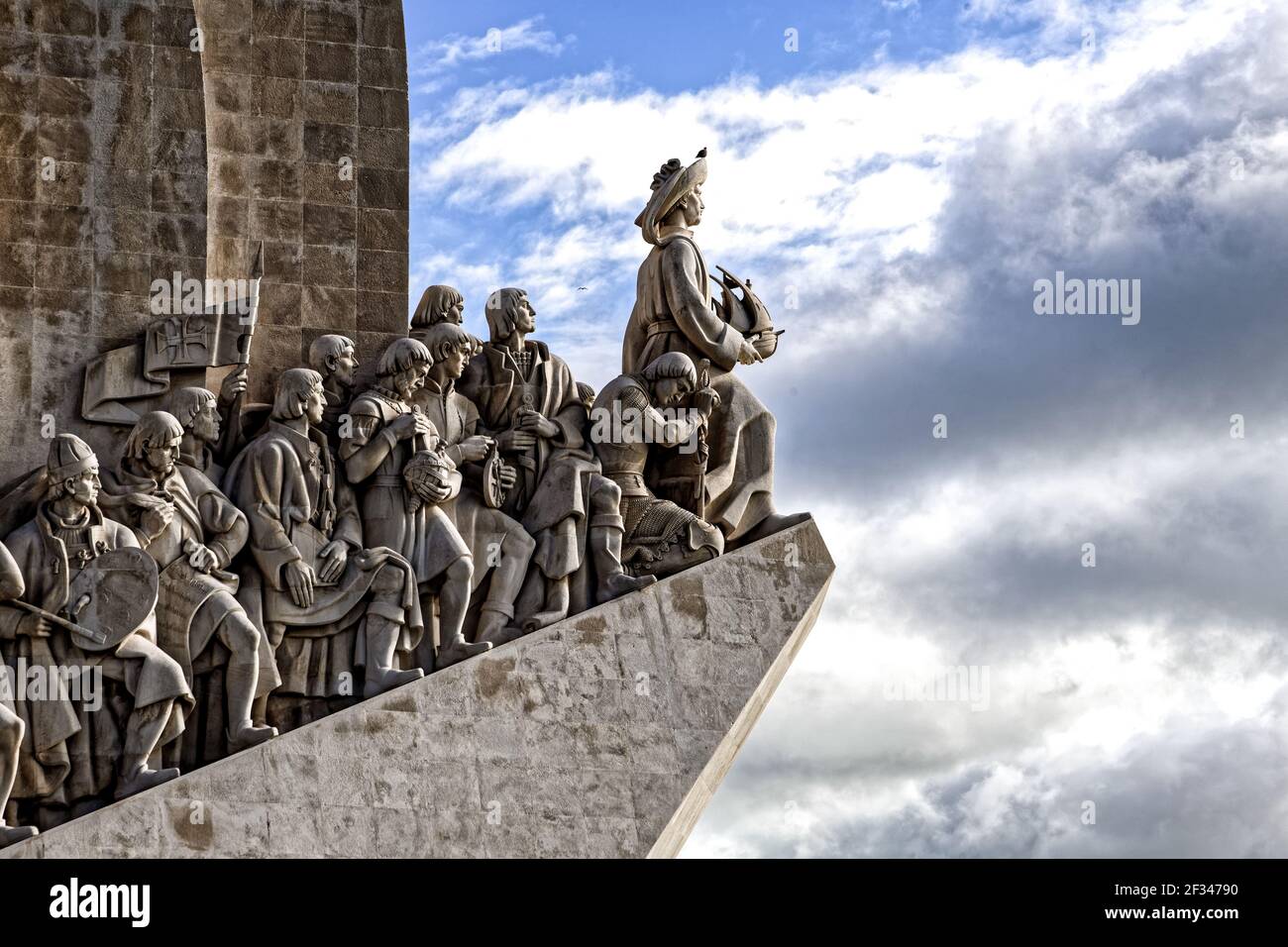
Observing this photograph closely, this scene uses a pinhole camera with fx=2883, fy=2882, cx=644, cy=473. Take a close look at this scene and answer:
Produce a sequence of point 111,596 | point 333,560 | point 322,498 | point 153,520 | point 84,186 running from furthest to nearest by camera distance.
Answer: point 84,186, point 322,498, point 333,560, point 153,520, point 111,596

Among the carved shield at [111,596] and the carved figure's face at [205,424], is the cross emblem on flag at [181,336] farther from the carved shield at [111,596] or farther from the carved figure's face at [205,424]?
the carved shield at [111,596]

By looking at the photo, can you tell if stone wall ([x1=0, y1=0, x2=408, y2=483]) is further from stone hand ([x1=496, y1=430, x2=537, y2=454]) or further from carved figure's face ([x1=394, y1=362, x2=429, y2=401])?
stone hand ([x1=496, y1=430, x2=537, y2=454])

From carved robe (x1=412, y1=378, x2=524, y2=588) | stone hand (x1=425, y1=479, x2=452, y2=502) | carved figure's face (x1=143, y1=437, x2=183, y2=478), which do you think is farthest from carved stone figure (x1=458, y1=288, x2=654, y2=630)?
carved figure's face (x1=143, y1=437, x2=183, y2=478)

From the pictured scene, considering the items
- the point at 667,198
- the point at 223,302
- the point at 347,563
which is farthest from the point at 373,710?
the point at 667,198

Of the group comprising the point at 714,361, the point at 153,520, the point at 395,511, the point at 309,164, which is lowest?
the point at 153,520

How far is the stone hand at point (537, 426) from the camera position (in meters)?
16.6

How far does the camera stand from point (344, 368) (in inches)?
650

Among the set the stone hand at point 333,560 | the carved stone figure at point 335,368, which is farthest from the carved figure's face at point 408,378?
the stone hand at point 333,560

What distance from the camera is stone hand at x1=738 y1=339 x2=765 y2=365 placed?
17.5 metres

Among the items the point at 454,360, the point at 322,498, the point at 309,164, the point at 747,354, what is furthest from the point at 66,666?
the point at 747,354

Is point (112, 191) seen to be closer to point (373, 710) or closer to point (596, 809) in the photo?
point (373, 710)

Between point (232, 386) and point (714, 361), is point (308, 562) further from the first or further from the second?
point (714, 361)

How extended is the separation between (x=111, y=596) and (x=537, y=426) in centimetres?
279

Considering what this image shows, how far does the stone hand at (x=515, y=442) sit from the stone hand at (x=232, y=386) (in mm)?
1498
